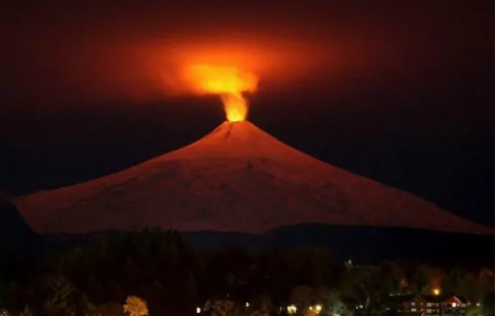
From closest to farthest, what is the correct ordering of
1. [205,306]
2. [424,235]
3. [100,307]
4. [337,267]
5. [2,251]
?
[100,307], [205,306], [337,267], [2,251], [424,235]

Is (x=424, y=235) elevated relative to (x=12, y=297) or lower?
elevated

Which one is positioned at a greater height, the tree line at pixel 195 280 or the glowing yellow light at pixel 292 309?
the tree line at pixel 195 280

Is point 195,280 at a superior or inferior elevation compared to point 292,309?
superior

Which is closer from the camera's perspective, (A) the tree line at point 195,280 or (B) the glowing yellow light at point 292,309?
(A) the tree line at point 195,280

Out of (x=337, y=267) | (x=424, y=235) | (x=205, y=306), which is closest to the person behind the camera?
(x=205, y=306)

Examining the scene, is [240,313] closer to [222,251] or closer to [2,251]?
[222,251]

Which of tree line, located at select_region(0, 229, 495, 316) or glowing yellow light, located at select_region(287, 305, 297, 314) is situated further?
glowing yellow light, located at select_region(287, 305, 297, 314)

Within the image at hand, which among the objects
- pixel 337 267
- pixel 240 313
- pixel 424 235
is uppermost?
pixel 424 235

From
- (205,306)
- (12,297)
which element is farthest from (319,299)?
(12,297)

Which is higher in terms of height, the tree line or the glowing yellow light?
the tree line

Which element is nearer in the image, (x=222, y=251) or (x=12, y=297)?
(x=12, y=297)

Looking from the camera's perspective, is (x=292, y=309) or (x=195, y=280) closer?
(x=292, y=309)
